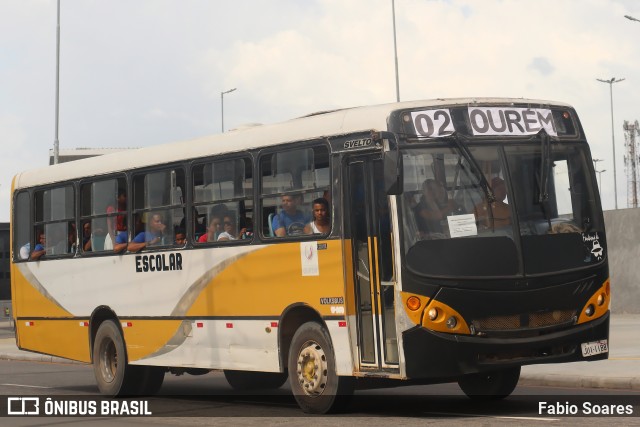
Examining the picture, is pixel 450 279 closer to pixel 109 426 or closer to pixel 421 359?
pixel 421 359

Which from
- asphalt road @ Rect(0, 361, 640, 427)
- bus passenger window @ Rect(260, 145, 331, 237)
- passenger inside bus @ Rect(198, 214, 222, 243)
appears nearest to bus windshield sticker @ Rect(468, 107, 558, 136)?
bus passenger window @ Rect(260, 145, 331, 237)

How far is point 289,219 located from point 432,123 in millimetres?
2174

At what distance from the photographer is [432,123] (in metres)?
13.4

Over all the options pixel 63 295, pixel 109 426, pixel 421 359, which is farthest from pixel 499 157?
pixel 63 295

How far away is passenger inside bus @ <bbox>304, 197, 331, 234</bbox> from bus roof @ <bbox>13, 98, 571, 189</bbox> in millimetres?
735

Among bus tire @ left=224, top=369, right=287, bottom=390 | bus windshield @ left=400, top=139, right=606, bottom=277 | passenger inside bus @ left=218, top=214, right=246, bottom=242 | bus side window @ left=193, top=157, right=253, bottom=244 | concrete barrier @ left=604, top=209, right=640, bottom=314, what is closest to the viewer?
bus windshield @ left=400, top=139, right=606, bottom=277

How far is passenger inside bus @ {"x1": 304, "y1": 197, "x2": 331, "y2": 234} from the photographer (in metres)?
14.1

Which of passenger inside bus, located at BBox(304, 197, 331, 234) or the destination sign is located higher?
the destination sign

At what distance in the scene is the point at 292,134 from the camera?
14820 millimetres

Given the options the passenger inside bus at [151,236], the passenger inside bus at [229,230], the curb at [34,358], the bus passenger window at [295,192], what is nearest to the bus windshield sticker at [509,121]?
the bus passenger window at [295,192]

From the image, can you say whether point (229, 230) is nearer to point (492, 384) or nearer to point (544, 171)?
point (492, 384)

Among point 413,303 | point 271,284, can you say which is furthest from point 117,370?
point 413,303

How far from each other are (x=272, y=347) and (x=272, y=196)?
1.70 meters

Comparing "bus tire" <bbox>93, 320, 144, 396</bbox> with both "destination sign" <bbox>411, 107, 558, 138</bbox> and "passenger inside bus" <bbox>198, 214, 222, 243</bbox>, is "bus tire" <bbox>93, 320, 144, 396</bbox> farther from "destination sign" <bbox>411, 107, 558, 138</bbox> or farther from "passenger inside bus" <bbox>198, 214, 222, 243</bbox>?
"destination sign" <bbox>411, 107, 558, 138</bbox>
